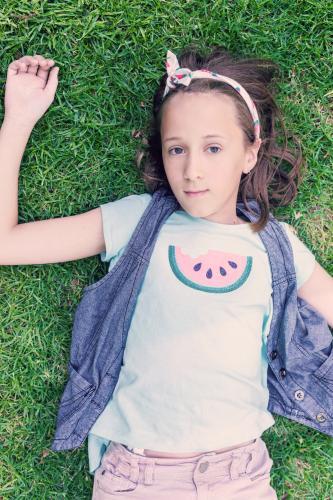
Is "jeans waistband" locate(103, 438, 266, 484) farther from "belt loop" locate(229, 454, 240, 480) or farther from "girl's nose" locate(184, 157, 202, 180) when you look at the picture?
"girl's nose" locate(184, 157, 202, 180)

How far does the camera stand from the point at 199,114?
280 cm

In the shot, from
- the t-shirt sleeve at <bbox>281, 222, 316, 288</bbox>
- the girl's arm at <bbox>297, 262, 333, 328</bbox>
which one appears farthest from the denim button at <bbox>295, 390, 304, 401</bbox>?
the t-shirt sleeve at <bbox>281, 222, 316, 288</bbox>

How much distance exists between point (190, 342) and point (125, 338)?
0.33 m

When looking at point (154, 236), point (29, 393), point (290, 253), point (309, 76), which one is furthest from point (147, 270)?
point (309, 76)

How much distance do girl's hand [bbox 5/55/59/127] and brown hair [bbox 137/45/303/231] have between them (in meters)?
0.52

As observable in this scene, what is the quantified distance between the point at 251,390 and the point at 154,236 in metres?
0.86

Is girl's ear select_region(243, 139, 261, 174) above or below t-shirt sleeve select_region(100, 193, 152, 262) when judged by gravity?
above

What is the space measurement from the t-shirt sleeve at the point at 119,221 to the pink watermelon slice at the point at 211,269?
8.8 inches

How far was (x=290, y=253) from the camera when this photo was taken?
10.3 feet

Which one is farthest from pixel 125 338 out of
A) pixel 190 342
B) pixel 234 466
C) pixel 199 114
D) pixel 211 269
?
pixel 199 114

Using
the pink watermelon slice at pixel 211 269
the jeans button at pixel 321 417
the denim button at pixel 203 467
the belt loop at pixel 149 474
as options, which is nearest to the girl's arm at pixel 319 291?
the pink watermelon slice at pixel 211 269

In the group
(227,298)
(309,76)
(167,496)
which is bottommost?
(167,496)

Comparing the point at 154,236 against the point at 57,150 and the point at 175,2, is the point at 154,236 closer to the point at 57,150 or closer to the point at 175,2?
the point at 57,150

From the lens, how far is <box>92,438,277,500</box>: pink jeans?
9.38ft
